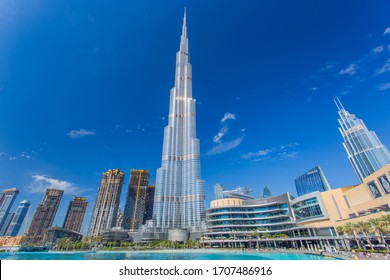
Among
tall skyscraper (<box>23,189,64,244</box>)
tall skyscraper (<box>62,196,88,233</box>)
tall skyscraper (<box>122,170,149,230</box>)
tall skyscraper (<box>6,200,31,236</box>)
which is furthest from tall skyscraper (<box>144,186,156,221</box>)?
tall skyscraper (<box>6,200,31,236</box>)

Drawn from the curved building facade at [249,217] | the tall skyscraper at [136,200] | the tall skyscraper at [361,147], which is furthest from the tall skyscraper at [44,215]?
the tall skyscraper at [361,147]

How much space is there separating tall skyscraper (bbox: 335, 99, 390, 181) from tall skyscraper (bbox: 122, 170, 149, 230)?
140 metres

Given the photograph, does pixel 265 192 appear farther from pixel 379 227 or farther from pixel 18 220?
pixel 18 220

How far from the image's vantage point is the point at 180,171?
121438mm

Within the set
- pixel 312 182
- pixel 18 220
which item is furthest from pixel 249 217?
pixel 18 220

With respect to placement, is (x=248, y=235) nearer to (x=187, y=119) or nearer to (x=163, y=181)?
(x=163, y=181)

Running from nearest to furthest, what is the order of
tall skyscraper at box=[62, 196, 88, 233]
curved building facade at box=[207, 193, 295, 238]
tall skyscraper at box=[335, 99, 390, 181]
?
curved building facade at box=[207, 193, 295, 238], tall skyscraper at box=[335, 99, 390, 181], tall skyscraper at box=[62, 196, 88, 233]

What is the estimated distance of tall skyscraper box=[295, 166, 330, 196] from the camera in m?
116

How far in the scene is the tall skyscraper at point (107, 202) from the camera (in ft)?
429

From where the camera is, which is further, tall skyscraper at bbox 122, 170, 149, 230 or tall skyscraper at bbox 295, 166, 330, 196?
tall skyscraper at bbox 122, 170, 149, 230

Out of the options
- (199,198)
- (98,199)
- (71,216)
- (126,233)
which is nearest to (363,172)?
(199,198)

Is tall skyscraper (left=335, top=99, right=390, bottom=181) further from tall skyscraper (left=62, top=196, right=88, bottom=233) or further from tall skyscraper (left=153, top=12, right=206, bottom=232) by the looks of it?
tall skyscraper (left=62, top=196, right=88, bottom=233)

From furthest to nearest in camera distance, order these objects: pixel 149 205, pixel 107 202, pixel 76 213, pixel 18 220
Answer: pixel 149 205 → pixel 76 213 → pixel 107 202 → pixel 18 220

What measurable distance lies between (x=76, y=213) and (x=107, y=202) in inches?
1494
